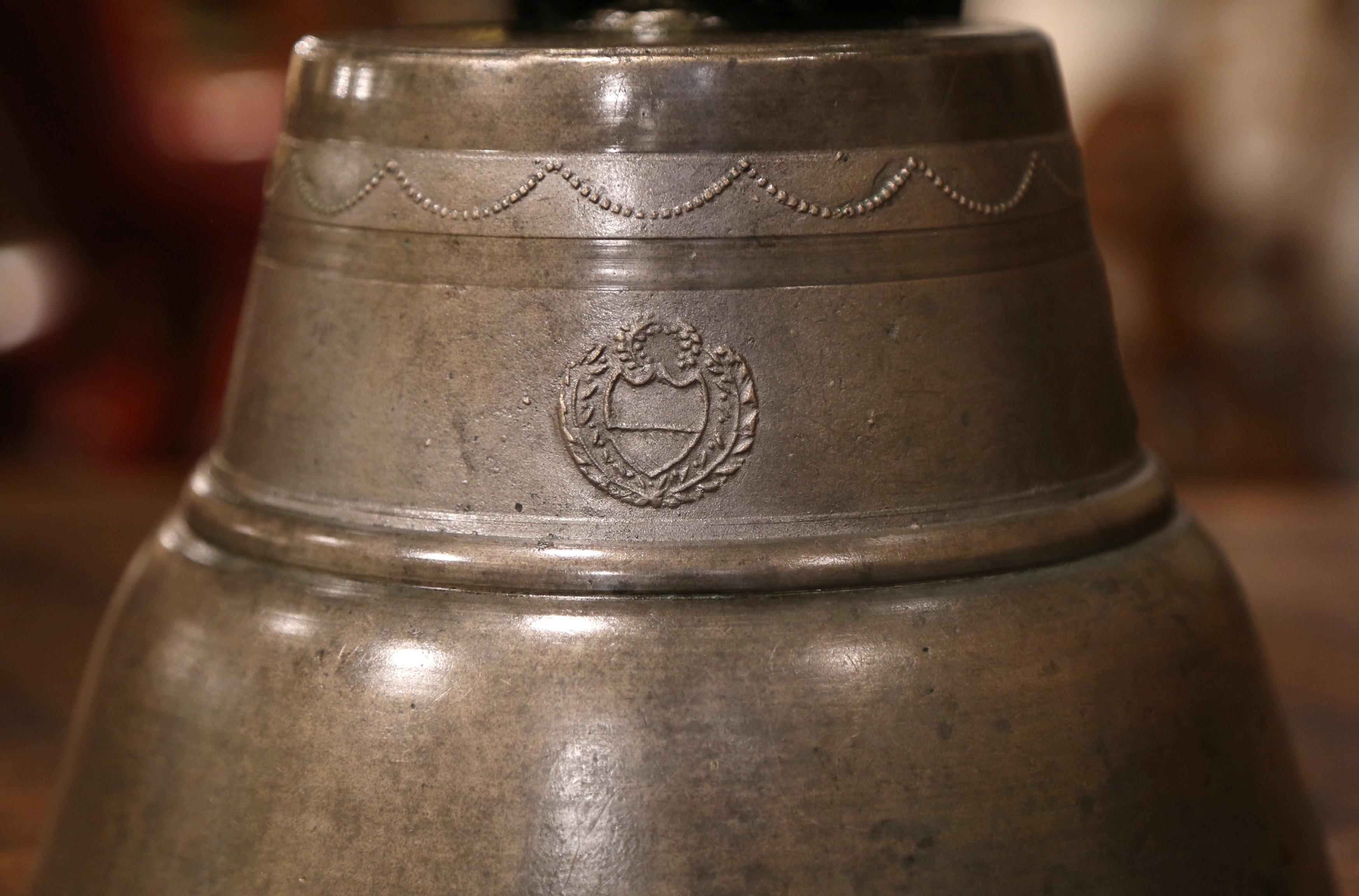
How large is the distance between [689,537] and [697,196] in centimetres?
12

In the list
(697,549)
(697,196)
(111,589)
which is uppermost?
(697,196)

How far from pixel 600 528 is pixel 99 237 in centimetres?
175

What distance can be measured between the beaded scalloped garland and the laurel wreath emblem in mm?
44

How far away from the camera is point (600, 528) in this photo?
0.67 metres

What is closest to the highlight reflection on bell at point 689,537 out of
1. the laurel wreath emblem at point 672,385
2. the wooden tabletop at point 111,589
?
the laurel wreath emblem at point 672,385

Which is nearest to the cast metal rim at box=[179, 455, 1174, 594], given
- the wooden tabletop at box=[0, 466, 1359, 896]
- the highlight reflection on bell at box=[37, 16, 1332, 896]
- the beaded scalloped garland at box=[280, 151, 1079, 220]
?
the highlight reflection on bell at box=[37, 16, 1332, 896]

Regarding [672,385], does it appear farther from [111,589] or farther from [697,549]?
[111,589]

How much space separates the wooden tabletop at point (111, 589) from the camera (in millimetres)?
1043

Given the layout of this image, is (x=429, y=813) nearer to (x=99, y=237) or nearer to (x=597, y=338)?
(x=597, y=338)

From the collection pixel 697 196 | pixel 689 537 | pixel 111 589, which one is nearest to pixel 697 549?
pixel 689 537

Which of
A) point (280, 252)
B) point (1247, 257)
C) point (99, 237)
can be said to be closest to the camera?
point (280, 252)

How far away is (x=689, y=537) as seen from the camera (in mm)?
667

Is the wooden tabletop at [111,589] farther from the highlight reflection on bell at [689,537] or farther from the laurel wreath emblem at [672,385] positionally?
the laurel wreath emblem at [672,385]

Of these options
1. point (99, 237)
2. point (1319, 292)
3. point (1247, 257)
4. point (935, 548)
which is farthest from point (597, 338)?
point (1319, 292)
